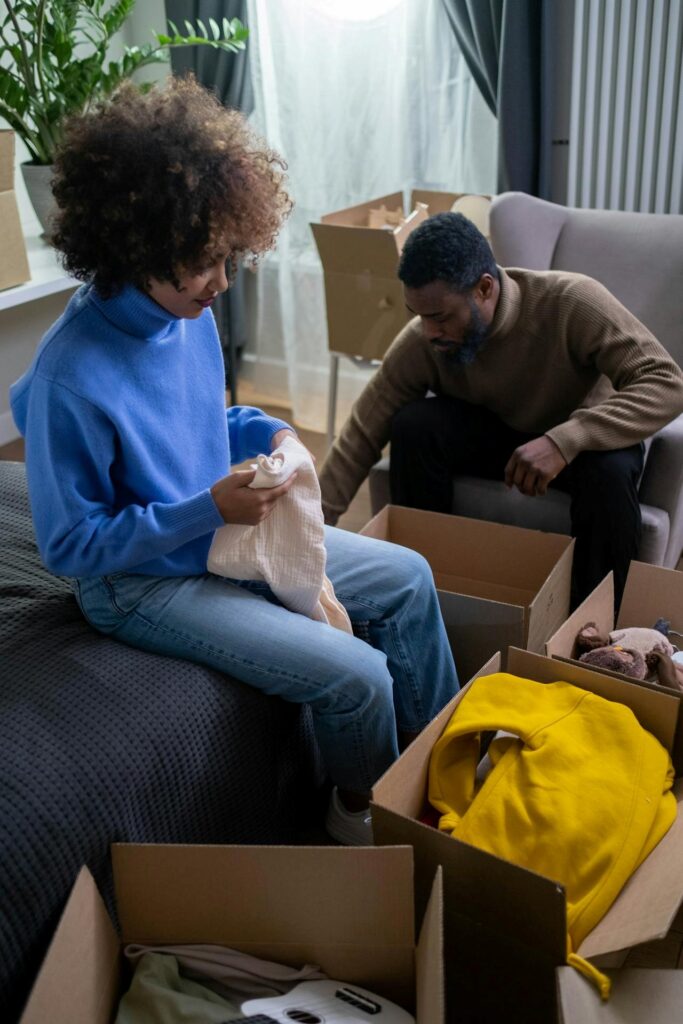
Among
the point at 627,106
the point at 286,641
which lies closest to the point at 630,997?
the point at 286,641

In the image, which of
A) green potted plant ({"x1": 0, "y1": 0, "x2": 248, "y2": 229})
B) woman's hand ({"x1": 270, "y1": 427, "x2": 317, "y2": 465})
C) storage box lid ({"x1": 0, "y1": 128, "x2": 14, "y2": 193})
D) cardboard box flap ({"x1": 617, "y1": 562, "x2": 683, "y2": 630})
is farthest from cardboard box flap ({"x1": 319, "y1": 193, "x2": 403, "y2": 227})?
cardboard box flap ({"x1": 617, "y1": 562, "x2": 683, "y2": 630})

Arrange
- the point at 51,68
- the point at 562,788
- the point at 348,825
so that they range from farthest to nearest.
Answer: the point at 51,68 → the point at 348,825 → the point at 562,788

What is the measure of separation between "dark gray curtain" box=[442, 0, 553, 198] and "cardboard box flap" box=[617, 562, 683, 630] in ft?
5.08

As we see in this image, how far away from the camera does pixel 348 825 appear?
150 cm

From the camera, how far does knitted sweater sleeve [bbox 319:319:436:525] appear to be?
2092mm

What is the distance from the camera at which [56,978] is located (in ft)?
3.30

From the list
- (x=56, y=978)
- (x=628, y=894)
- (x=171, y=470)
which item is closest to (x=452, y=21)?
(x=171, y=470)

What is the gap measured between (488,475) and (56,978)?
4.43 feet

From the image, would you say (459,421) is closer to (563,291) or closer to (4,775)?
(563,291)

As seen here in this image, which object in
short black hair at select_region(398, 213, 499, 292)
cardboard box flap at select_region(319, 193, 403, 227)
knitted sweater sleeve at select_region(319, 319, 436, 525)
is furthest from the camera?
cardboard box flap at select_region(319, 193, 403, 227)

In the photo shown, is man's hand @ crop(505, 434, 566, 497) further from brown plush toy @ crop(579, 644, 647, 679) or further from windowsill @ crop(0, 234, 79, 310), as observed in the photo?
windowsill @ crop(0, 234, 79, 310)

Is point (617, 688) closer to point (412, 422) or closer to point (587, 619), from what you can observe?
point (587, 619)

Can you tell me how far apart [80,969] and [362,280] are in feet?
6.22

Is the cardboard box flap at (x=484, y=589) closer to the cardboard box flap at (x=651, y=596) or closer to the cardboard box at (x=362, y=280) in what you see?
the cardboard box flap at (x=651, y=596)
